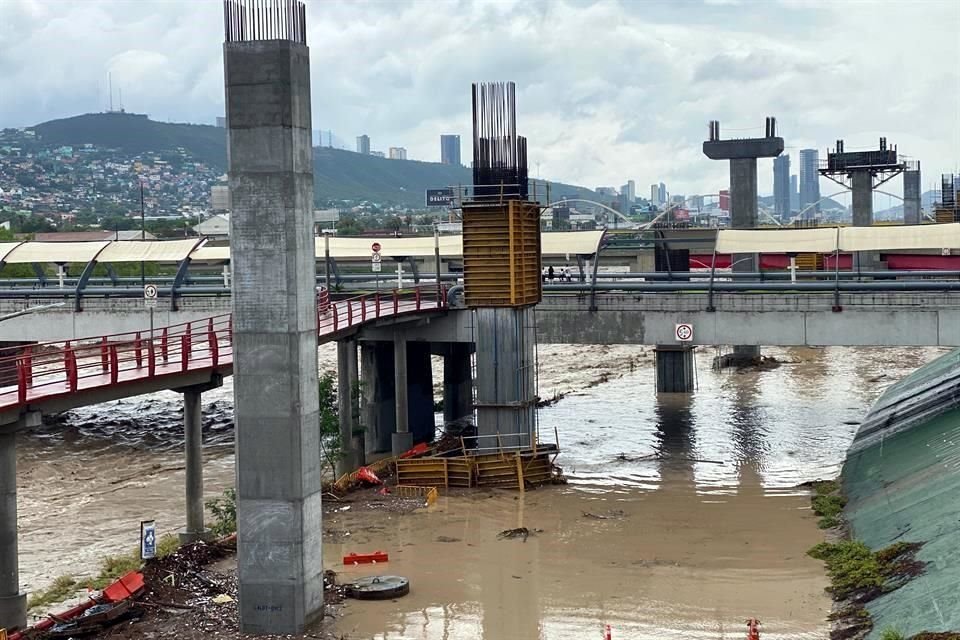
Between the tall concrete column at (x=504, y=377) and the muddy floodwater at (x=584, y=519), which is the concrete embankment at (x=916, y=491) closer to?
the muddy floodwater at (x=584, y=519)

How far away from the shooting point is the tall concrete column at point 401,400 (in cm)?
4569

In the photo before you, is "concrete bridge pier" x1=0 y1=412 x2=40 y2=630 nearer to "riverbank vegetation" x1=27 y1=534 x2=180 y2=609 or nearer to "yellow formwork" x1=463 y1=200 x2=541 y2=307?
"riverbank vegetation" x1=27 y1=534 x2=180 y2=609

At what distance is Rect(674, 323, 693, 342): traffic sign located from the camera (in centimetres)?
4353

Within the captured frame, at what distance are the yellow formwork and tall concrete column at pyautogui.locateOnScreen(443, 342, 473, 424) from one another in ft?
Result: 40.1

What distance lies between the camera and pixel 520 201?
4059 centimetres

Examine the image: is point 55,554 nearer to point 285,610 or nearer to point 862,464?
point 285,610

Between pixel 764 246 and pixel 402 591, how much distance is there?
25.6 meters

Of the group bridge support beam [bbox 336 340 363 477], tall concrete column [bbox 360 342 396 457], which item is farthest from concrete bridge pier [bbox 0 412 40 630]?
tall concrete column [bbox 360 342 396 457]

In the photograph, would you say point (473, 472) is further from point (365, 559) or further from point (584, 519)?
point (365, 559)

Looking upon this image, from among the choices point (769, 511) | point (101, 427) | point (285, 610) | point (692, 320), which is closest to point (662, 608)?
point (285, 610)

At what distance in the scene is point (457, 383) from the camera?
53906 mm

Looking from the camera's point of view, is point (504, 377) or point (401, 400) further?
point (401, 400)

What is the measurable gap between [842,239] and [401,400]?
17422 mm

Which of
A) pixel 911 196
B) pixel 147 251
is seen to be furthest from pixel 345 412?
pixel 911 196
